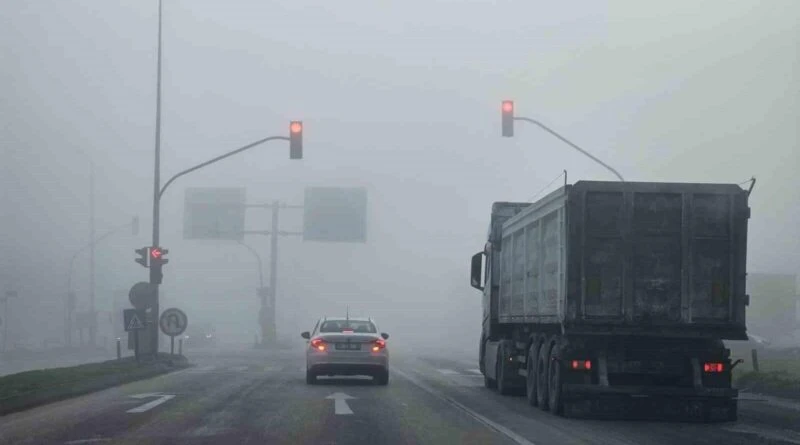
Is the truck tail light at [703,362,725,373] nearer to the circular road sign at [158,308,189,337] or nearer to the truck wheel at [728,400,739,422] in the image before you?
the truck wheel at [728,400,739,422]

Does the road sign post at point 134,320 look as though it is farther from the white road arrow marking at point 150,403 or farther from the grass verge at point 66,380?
the white road arrow marking at point 150,403

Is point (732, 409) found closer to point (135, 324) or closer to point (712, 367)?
point (712, 367)

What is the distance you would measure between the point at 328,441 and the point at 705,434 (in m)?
5.09

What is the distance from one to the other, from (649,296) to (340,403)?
5635 millimetres

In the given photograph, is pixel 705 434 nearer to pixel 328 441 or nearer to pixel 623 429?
pixel 623 429

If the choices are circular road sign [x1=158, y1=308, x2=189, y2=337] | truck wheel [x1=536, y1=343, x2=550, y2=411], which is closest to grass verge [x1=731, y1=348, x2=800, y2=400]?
truck wheel [x1=536, y1=343, x2=550, y2=411]

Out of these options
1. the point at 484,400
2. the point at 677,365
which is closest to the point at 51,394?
the point at 484,400

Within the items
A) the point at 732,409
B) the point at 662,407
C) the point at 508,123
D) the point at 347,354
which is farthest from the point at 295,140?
the point at 732,409

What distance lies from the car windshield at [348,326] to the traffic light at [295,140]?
6998 millimetres

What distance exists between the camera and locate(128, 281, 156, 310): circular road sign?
3594 centimetres

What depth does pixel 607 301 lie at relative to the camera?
59.5 feet

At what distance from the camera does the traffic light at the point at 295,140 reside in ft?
110

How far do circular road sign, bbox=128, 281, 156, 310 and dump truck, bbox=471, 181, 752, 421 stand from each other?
19.5 m

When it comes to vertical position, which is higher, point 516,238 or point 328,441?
point 516,238
